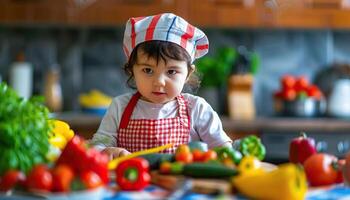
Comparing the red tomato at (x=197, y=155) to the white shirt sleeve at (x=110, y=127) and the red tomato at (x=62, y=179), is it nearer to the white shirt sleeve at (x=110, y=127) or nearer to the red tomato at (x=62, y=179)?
the red tomato at (x=62, y=179)

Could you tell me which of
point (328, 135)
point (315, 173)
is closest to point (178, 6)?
point (328, 135)

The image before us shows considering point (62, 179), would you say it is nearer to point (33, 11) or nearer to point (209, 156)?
point (209, 156)

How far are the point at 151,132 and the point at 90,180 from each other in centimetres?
63

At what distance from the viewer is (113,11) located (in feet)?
11.5

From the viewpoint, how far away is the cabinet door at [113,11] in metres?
3.51

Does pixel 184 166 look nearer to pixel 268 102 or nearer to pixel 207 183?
pixel 207 183

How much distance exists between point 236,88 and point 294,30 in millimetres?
630

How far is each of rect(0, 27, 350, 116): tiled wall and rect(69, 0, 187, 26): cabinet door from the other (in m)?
0.36

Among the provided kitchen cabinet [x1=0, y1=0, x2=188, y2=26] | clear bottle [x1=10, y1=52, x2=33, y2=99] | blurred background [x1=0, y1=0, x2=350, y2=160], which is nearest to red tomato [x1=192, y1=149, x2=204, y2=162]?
blurred background [x1=0, y1=0, x2=350, y2=160]

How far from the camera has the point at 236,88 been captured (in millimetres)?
3578

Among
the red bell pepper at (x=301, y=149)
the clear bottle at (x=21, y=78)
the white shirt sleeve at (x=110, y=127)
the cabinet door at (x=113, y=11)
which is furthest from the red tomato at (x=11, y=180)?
the clear bottle at (x=21, y=78)

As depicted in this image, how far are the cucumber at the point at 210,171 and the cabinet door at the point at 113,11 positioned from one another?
2.45 m

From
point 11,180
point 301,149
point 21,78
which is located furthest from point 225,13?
point 11,180

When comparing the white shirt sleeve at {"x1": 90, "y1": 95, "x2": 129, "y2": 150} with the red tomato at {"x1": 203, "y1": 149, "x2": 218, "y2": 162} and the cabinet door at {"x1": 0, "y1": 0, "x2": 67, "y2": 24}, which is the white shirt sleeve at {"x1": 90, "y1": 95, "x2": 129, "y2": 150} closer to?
the red tomato at {"x1": 203, "y1": 149, "x2": 218, "y2": 162}
